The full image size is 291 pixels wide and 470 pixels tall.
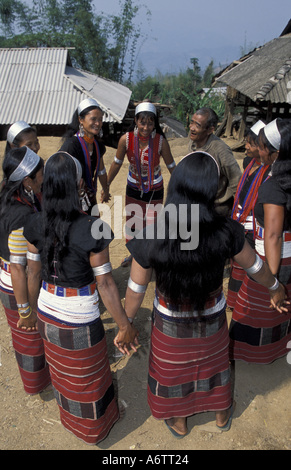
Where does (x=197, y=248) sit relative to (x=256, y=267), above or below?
above

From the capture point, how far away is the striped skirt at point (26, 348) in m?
2.65

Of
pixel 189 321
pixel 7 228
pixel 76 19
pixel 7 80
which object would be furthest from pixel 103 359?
pixel 76 19

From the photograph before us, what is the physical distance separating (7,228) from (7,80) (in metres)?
16.0

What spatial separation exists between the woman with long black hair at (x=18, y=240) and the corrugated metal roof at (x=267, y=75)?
8.60m

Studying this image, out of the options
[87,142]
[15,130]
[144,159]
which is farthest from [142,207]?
[15,130]

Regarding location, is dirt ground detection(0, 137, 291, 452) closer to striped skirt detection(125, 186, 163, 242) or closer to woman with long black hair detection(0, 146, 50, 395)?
woman with long black hair detection(0, 146, 50, 395)

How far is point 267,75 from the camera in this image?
1099 cm

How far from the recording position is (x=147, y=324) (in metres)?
3.86

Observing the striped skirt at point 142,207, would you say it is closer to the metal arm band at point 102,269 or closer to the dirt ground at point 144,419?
the dirt ground at point 144,419

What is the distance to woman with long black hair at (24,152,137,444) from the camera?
2029mm

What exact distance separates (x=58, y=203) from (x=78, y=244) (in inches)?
10.0

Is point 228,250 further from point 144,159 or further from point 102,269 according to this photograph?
point 144,159

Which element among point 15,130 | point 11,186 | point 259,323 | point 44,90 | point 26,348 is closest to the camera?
point 11,186

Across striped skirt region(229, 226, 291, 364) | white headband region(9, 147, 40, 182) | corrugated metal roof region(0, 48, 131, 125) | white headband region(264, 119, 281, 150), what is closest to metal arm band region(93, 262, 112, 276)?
white headband region(9, 147, 40, 182)
